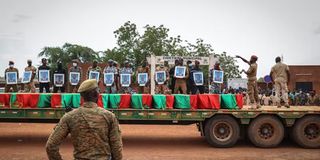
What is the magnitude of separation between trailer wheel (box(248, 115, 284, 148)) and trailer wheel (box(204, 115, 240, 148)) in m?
0.47

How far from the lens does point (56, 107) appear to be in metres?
11.0

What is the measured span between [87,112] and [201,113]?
7.64 meters

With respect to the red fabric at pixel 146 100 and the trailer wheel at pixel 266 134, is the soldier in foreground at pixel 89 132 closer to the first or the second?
the red fabric at pixel 146 100

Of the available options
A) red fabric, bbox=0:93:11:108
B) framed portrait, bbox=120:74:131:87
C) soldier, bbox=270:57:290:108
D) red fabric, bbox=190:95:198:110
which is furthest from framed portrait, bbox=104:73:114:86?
soldier, bbox=270:57:290:108

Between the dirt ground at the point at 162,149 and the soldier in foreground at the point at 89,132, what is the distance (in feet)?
19.5

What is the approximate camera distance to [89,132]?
143 inches

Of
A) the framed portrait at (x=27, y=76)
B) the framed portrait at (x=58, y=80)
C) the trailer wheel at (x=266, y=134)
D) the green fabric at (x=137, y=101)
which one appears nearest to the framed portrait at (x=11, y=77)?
the framed portrait at (x=27, y=76)

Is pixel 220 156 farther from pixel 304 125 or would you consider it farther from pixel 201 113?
pixel 304 125

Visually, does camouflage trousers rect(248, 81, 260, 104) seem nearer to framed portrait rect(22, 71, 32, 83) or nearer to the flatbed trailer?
the flatbed trailer

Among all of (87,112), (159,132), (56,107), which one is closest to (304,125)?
(159,132)

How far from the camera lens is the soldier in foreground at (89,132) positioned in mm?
3609

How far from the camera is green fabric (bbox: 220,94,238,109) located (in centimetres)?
1113

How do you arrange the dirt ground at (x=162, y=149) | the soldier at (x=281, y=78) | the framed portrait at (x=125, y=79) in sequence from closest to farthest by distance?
the dirt ground at (x=162, y=149), the soldier at (x=281, y=78), the framed portrait at (x=125, y=79)

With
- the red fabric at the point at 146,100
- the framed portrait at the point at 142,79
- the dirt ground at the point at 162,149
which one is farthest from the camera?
the framed portrait at the point at 142,79
